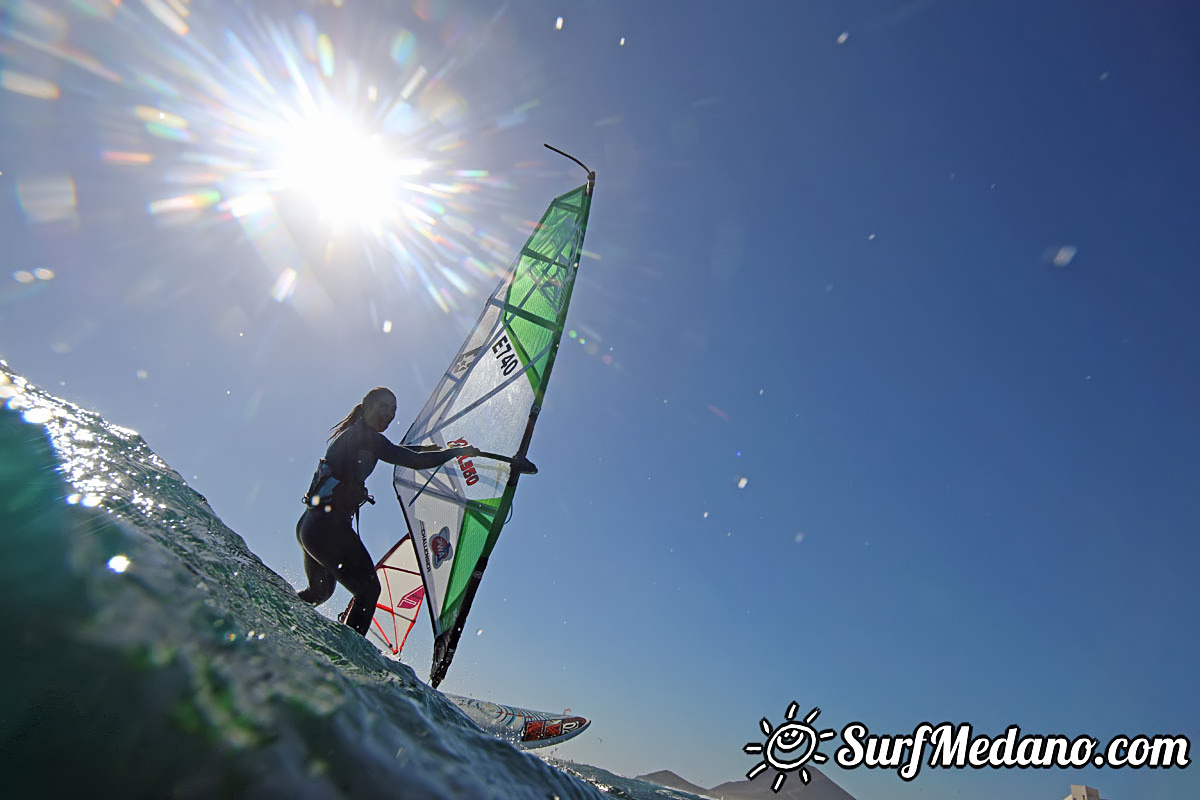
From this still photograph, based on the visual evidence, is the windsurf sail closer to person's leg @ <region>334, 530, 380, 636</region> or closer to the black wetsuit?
the black wetsuit

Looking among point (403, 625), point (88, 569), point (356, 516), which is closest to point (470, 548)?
point (356, 516)

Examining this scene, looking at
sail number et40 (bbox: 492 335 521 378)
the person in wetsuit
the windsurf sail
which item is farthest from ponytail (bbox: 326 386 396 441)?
sail number et40 (bbox: 492 335 521 378)

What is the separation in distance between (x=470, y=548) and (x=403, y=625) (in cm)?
354

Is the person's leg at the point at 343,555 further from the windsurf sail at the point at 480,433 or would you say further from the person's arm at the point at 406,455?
the windsurf sail at the point at 480,433

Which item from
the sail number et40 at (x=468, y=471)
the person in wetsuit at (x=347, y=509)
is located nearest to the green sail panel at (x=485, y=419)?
the sail number et40 at (x=468, y=471)

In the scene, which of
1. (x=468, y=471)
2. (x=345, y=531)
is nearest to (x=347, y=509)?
(x=345, y=531)

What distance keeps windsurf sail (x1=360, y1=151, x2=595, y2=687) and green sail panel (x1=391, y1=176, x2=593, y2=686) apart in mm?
18

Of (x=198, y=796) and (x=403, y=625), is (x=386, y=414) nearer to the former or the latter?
(x=198, y=796)

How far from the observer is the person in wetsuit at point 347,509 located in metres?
5.59

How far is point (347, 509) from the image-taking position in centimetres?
575

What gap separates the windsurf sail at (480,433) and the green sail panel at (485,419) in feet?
0.06

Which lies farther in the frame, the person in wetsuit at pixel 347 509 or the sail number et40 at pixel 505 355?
the sail number et40 at pixel 505 355

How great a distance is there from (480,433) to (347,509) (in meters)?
3.43

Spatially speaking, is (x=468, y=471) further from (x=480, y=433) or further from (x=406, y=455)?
(x=406, y=455)
